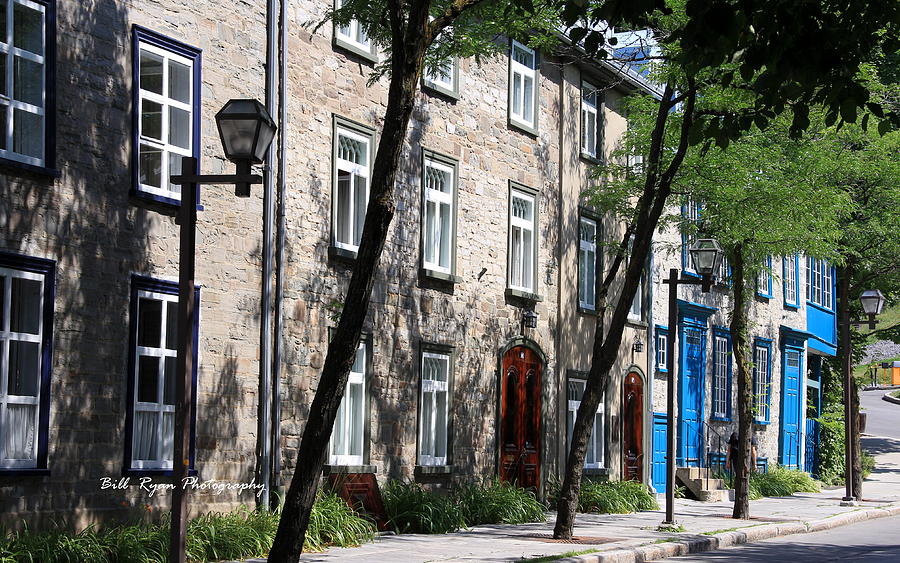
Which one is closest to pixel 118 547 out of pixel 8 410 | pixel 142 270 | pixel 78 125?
pixel 8 410

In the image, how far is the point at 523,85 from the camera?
2409 centimetres

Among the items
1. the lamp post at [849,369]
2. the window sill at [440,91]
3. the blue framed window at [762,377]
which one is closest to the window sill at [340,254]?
the window sill at [440,91]

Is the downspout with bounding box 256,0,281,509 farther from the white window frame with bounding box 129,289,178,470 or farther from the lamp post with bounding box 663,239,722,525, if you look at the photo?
the lamp post with bounding box 663,239,722,525

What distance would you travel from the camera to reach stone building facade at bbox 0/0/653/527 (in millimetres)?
14000

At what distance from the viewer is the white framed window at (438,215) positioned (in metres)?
20.9

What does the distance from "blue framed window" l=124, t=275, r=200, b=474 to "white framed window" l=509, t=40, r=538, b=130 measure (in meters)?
9.38

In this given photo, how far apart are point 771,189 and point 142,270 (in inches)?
466

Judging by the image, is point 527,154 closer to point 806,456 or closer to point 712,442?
point 712,442

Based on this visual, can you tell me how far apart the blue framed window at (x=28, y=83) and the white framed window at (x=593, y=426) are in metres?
13.6

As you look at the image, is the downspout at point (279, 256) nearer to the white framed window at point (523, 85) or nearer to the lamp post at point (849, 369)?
the white framed window at point (523, 85)

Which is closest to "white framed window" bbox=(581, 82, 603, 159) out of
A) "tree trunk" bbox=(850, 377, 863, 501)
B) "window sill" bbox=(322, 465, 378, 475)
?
"tree trunk" bbox=(850, 377, 863, 501)

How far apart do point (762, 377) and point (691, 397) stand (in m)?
5.62

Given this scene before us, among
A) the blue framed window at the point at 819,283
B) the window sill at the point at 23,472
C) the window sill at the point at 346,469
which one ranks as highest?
the blue framed window at the point at 819,283

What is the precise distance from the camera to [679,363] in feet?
103
